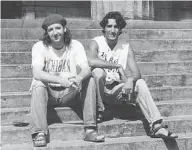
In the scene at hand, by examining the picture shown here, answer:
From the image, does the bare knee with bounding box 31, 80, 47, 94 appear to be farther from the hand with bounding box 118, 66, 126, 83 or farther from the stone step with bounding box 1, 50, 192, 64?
the stone step with bounding box 1, 50, 192, 64

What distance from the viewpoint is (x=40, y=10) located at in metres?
A: 9.64

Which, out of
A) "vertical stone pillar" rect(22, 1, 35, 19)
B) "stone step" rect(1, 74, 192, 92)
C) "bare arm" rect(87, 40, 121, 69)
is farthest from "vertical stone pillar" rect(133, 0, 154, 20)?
"bare arm" rect(87, 40, 121, 69)

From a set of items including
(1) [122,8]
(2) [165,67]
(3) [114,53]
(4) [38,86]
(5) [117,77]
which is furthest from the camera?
(1) [122,8]

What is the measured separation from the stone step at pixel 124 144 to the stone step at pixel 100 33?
287 cm

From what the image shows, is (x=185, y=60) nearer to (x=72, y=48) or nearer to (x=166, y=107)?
(x=166, y=107)

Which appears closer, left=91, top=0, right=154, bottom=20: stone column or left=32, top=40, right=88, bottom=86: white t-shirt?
left=32, top=40, right=88, bottom=86: white t-shirt

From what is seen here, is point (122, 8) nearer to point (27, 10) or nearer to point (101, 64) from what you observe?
point (27, 10)

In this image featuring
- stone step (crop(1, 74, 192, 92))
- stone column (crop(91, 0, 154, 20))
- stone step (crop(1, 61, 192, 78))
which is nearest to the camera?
stone step (crop(1, 74, 192, 92))

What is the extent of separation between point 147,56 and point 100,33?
1144 mm

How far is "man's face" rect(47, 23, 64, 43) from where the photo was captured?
4605 mm

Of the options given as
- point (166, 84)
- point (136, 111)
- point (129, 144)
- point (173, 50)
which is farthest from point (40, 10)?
point (129, 144)

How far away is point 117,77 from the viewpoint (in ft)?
16.3

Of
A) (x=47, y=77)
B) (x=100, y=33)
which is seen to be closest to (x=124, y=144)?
(x=47, y=77)

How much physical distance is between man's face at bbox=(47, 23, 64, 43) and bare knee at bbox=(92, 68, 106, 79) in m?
0.60
